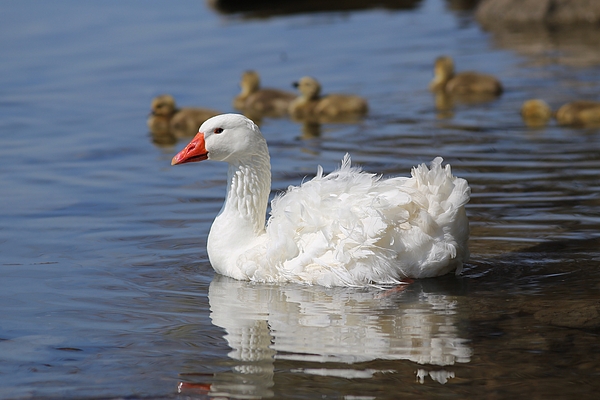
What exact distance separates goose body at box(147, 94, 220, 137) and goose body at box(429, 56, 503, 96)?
399 cm

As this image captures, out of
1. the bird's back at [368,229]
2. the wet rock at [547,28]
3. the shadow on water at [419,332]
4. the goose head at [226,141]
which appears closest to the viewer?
the shadow on water at [419,332]

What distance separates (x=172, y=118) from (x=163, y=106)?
22cm

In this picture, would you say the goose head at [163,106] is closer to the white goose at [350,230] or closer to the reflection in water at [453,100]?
the reflection in water at [453,100]

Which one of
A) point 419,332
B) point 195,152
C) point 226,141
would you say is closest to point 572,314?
point 419,332

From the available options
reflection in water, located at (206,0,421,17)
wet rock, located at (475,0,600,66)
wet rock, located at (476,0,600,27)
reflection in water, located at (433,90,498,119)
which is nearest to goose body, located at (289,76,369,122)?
reflection in water, located at (433,90,498,119)

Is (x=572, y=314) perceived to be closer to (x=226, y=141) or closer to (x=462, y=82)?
(x=226, y=141)

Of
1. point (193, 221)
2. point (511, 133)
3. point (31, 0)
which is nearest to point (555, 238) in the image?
point (193, 221)

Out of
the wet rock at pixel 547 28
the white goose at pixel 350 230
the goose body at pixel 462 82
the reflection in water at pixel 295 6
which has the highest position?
the reflection in water at pixel 295 6

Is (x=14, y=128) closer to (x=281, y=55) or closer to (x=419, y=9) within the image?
(x=281, y=55)

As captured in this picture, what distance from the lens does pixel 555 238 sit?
8.09 m

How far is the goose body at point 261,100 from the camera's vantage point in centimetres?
1492

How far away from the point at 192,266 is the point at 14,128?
22.8ft

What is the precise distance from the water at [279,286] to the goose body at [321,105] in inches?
20.7

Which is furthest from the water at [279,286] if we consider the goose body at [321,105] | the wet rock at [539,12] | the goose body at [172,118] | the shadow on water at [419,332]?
the wet rock at [539,12]
